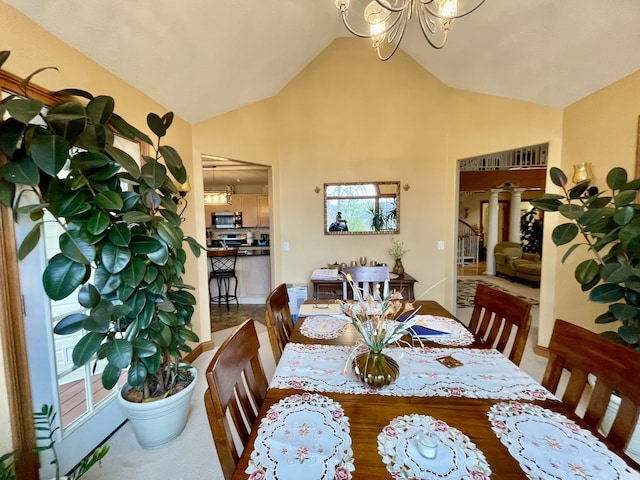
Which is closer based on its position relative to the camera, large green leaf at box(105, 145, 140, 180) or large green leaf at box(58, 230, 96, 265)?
large green leaf at box(58, 230, 96, 265)

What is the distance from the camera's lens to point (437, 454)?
849mm

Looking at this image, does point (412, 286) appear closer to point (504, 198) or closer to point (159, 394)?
point (159, 394)

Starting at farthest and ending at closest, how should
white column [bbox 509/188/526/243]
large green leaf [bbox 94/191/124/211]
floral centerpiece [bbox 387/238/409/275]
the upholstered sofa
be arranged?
white column [bbox 509/188/526/243] → the upholstered sofa → floral centerpiece [bbox 387/238/409/275] → large green leaf [bbox 94/191/124/211]

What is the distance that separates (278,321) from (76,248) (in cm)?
109

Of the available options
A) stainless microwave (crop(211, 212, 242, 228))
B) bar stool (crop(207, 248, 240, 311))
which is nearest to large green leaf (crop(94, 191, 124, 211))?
bar stool (crop(207, 248, 240, 311))

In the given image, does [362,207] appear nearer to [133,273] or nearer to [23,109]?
[133,273]

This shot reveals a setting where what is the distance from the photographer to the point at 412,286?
3619 millimetres

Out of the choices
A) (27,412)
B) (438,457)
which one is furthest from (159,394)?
(438,457)

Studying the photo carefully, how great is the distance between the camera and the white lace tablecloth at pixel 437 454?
787mm

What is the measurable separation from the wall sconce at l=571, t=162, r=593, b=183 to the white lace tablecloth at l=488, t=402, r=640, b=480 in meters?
2.40

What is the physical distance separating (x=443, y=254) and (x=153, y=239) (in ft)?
11.5

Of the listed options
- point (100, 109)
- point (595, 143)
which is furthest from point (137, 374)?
point (595, 143)

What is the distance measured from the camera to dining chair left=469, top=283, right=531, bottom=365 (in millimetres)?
1514

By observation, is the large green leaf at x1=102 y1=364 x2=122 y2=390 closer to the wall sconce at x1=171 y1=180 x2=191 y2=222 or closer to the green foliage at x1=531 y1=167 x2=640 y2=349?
the wall sconce at x1=171 y1=180 x2=191 y2=222
